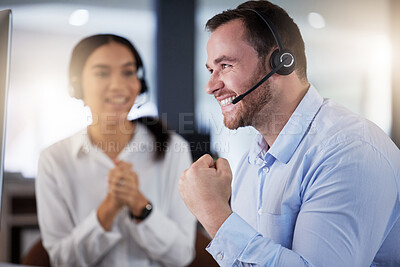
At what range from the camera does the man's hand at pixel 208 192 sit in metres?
1.07

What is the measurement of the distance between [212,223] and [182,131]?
97 cm

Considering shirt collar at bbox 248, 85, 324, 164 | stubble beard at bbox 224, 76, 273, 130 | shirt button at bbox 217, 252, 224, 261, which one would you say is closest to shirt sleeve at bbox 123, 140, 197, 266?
stubble beard at bbox 224, 76, 273, 130

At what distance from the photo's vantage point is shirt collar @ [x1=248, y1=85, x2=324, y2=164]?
1.22 m

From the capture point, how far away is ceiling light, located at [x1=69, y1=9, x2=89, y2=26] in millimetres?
2180

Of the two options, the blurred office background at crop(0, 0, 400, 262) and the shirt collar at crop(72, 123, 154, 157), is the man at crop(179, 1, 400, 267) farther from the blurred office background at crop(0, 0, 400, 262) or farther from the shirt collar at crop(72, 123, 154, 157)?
the shirt collar at crop(72, 123, 154, 157)

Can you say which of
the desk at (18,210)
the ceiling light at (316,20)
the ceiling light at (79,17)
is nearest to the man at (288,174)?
the ceiling light at (316,20)

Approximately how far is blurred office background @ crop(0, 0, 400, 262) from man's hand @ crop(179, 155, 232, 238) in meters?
0.51

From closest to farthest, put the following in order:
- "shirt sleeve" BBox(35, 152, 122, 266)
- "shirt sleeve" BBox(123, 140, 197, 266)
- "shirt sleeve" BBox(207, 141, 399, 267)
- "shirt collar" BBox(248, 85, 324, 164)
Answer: "shirt sleeve" BBox(207, 141, 399, 267), "shirt collar" BBox(248, 85, 324, 164), "shirt sleeve" BBox(123, 140, 197, 266), "shirt sleeve" BBox(35, 152, 122, 266)

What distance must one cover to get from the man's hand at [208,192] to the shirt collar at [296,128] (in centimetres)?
17

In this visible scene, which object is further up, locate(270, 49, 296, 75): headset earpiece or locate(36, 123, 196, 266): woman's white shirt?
locate(270, 49, 296, 75): headset earpiece

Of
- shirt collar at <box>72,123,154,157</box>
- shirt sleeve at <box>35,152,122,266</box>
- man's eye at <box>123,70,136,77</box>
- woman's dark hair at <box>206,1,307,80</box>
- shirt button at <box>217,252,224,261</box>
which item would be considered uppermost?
woman's dark hair at <box>206,1,307,80</box>

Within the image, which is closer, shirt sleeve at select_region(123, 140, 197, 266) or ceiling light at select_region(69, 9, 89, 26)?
shirt sleeve at select_region(123, 140, 197, 266)

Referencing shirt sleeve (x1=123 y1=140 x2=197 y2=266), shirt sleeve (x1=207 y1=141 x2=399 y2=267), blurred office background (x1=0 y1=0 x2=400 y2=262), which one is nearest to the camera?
shirt sleeve (x1=207 y1=141 x2=399 y2=267)

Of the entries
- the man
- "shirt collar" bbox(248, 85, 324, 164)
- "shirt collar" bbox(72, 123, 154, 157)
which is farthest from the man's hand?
"shirt collar" bbox(72, 123, 154, 157)
